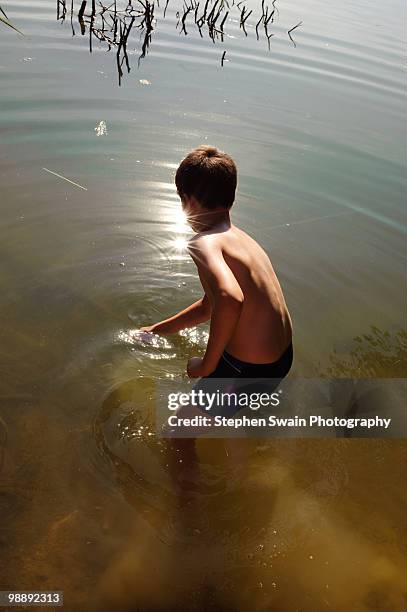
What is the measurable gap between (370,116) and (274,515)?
7.57 meters

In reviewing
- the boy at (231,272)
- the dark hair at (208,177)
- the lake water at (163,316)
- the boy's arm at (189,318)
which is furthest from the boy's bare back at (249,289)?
the lake water at (163,316)

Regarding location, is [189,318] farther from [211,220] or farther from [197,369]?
[211,220]

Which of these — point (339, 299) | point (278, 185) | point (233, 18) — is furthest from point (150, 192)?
point (233, 18)

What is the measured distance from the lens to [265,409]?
3.59 m

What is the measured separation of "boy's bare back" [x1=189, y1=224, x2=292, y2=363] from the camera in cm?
259

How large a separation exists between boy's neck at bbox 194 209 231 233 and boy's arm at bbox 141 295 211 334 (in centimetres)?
58

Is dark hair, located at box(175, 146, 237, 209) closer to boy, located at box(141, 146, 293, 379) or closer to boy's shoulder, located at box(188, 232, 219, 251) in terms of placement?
boy, located at box(141, 146, 293, 379)

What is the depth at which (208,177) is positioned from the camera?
8.86 feet

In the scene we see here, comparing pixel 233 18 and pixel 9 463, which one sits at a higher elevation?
pixel 233 18

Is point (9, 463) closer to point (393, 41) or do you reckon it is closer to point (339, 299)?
point (339, 299)

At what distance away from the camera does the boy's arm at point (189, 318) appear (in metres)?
3.29

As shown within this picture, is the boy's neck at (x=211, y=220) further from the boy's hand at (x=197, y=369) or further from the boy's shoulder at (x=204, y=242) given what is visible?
the boy's hand at (x=197, y=369)

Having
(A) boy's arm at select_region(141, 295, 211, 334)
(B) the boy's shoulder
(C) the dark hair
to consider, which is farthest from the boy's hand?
(C) the dark hair

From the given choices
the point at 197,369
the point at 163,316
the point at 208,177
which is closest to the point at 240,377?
the point at 197,369
